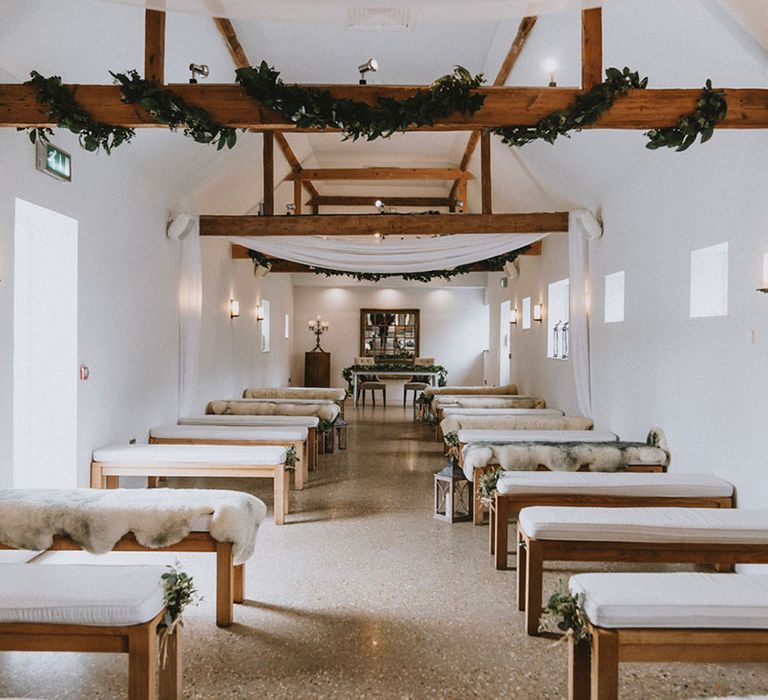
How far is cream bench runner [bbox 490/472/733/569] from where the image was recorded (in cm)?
368

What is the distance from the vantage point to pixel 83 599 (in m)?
2.10

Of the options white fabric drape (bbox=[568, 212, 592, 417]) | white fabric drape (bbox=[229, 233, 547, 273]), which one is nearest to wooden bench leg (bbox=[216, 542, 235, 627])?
white fabric drape (bbox=[229, 233, 547, 273])

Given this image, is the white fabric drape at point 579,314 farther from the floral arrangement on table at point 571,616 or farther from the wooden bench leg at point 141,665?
the wooden bench leg at point 141,665

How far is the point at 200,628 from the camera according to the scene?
288 centimetres

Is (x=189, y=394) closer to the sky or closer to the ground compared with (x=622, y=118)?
closer to the ground

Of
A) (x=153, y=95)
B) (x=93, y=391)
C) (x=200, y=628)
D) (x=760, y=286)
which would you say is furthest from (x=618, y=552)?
(x=93, y=391)

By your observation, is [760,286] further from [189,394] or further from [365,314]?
[365,314]

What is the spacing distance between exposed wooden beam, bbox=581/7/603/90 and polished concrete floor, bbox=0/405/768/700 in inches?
110

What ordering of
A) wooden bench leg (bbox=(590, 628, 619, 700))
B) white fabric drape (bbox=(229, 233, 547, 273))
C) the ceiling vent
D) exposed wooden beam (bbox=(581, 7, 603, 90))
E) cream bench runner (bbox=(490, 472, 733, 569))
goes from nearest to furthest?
wooden bench leg (bbox=(590, 628, 619, 700)) → the ceiling vent → exposed wooden beam (bbox=(581, 7, 603, 90)) → cream bench runner (bbox=(490, 472, 733, 569)) → white fabric drape (bbox=(229, 233, 547, 273))

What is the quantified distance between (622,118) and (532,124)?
0.46 meters

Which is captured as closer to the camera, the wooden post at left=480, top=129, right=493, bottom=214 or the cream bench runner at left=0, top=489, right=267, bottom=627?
the cream bench runner at left=0, top=489, right=267, bottom=627

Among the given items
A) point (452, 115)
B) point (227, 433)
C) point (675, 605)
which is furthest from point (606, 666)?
point (227, 433)

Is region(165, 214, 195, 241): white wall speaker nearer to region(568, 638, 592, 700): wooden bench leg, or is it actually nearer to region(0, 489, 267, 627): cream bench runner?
region(0, 489, 267, 627): cream bench runner

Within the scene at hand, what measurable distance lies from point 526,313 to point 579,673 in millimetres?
7450
